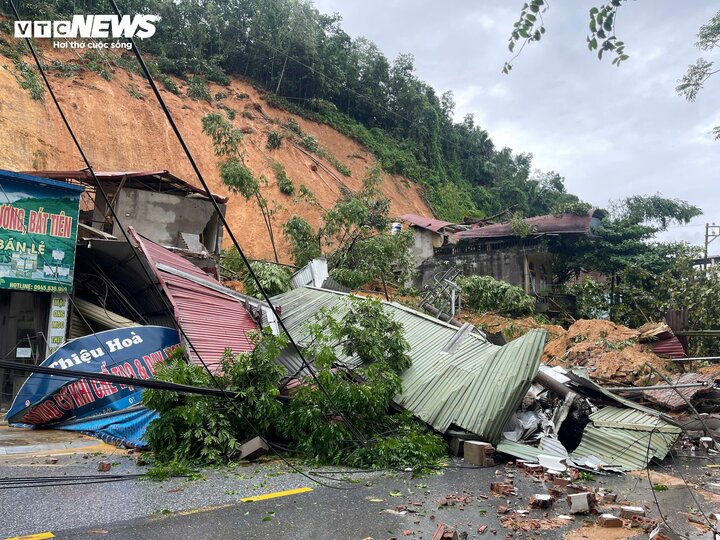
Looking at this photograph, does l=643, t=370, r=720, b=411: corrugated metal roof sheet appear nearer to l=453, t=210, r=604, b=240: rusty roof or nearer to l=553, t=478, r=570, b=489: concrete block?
l=553, t=478, r=570, b=489: concrete block

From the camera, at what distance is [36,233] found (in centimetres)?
1184

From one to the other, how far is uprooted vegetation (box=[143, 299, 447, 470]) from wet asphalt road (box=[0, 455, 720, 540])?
0.52m

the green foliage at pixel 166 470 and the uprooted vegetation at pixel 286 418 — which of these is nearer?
the green foliage at pixel 166 470

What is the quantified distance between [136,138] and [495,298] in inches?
948

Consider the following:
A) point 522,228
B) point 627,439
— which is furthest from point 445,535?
point 522,228

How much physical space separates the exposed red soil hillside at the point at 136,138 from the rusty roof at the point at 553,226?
10.7 m

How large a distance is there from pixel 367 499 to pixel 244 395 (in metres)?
2.78

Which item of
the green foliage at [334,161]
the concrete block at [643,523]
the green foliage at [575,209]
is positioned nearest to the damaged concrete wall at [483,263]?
the green foliage at [575,209]

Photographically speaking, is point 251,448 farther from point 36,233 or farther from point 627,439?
point 36,233

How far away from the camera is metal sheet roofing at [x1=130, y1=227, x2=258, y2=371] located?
35.3 ft

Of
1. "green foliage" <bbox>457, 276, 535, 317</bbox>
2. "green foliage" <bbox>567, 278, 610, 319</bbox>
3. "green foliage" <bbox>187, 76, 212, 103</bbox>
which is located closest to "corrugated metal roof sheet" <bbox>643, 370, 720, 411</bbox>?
"green foliage" <bbox>457, 276, 535, 317</bbox>

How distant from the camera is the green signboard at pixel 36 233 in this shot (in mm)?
11477

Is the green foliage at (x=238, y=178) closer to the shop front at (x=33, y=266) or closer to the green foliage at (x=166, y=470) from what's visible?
the shop front at (x=33, y=266)

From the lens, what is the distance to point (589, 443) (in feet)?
29.3
